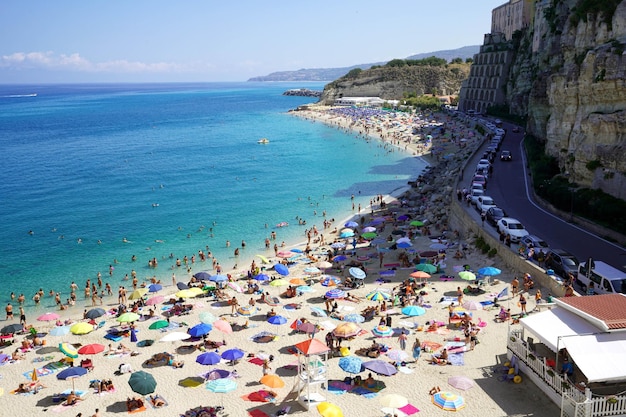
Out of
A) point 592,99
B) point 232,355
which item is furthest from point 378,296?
point 592,99

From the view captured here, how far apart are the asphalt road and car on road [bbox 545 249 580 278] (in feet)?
3.59

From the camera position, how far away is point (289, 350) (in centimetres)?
1880

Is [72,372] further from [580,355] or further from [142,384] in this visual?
[580,355]

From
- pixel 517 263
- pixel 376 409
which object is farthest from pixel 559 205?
pixel 376 409

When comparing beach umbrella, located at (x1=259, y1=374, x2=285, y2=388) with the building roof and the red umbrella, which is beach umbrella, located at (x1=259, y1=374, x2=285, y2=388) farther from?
the building roof

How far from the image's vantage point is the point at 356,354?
59.2 feet

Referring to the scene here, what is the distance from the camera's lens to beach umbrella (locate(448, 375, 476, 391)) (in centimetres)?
1520

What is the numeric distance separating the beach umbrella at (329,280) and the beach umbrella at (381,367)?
9775mm

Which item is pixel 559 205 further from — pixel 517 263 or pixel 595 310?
pixel 595 310

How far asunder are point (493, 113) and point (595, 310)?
69.2m

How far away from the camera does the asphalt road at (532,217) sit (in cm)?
2272

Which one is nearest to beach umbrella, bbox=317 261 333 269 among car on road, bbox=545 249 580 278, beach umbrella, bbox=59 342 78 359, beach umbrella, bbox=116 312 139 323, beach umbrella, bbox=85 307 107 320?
beach umbrella, bbox=116 312 139 323

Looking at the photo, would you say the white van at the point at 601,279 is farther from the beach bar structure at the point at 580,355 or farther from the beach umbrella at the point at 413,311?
the beach umbrella at the point at 413,311

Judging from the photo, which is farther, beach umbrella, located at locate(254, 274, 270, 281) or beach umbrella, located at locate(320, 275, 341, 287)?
beach umbrella, located at locate(254, 274, 270, 281)
